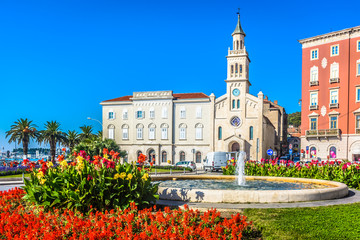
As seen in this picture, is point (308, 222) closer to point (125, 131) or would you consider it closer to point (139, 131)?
point (139, 131)

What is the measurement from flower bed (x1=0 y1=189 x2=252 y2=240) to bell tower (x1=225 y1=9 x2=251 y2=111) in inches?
1850

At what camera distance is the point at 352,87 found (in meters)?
43.6

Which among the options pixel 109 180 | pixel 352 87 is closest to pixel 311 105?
pixel 352 87

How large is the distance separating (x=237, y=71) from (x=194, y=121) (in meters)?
11.3

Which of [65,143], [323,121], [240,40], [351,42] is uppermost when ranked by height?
[240,40]

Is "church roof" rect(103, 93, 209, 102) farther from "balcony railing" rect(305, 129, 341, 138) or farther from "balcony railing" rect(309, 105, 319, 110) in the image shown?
"balcony railing" rect(305, 129, 341, 138)

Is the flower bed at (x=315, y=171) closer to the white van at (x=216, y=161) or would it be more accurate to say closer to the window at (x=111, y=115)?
the white van at (x=216, y=161)

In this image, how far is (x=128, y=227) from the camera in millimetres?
6871

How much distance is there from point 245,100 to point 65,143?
35.6 meters

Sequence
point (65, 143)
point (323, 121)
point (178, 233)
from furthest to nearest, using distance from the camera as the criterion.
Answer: point (65, 143) → point (323, 121) → point (178, 233)

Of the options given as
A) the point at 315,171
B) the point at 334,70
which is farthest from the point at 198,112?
the point at 315,171

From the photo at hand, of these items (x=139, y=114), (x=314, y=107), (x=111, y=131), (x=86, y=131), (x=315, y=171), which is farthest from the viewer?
(x=86, y=131)

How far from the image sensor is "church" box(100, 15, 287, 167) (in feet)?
174

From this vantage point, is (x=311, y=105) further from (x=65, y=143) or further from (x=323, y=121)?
(x=65, y=143)
